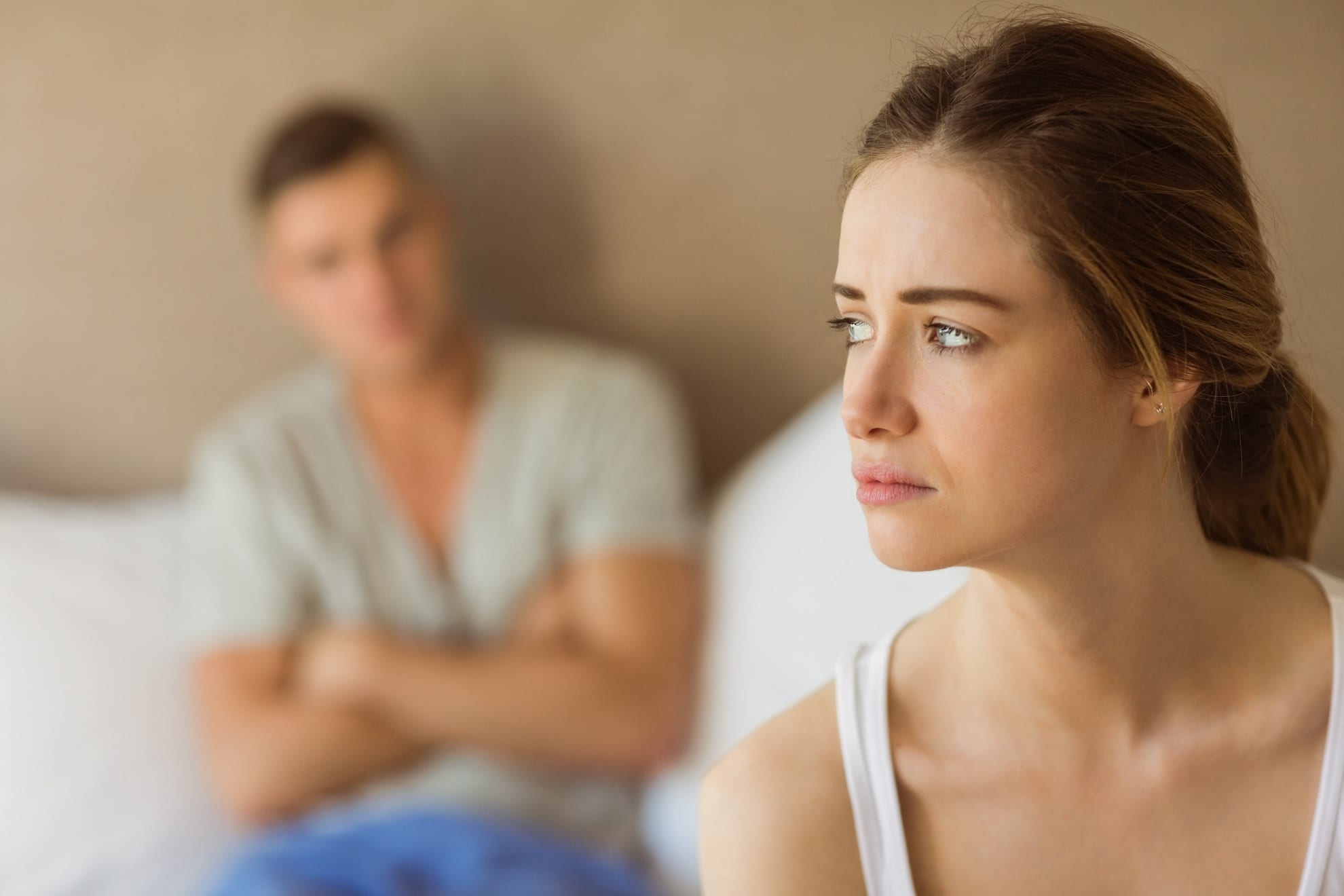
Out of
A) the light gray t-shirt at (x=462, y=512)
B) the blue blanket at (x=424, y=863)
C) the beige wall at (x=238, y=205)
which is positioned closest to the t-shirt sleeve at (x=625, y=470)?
the light gray t-shirt at (x=462, y=512)

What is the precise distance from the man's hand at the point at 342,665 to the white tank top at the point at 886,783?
32.8 inches

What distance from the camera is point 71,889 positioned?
144cm

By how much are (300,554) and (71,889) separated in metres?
0.44

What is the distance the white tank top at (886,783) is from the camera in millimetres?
705

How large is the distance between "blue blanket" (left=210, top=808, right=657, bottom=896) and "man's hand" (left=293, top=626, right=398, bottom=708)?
14 cm

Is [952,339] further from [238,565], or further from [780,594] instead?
[238,565]

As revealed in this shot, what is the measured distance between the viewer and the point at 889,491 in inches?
25.0

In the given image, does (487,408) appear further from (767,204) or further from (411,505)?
(767,204)

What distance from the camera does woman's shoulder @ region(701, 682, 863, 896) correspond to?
2.33 ft

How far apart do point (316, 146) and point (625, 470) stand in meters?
0.52

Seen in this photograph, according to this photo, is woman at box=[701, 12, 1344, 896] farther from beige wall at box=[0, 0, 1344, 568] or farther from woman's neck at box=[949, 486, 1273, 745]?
beige wall at box=[0, 0, 1344, 568]

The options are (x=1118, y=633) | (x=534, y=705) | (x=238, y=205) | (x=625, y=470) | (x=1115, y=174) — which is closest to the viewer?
(x=1115, y=174)

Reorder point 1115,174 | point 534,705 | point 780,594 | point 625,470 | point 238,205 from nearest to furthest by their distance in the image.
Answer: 1. point 1115,174
2. point 780,594
3. point 534,705
4. point 625,470
5. point 238,205

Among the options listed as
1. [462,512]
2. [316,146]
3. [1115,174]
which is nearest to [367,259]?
[316,146]
